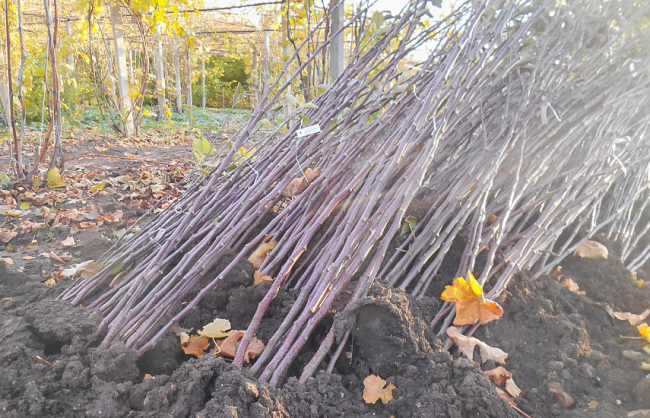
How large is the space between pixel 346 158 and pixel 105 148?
206 inches

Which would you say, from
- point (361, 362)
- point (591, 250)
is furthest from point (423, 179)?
point (591, 250)

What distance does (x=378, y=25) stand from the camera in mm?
1856

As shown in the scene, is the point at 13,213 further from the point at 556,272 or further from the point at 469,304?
the point at 556,272

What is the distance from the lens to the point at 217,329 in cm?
135

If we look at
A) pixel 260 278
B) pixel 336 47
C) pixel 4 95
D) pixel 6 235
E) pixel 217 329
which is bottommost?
pixel 6 235

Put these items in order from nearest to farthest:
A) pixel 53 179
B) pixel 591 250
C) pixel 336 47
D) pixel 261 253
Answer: pixel 261 253, pixel 591 250, pixel 53 179, pixel 336 47

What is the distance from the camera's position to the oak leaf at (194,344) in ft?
4.35

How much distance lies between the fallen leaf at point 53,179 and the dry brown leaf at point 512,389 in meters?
3.60

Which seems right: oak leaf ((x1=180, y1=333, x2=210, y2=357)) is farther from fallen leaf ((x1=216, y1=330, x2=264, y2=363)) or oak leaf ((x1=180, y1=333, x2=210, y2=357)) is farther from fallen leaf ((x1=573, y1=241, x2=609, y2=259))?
fallen leaf ((x1=573, y1=241, x2=609, y2=259))

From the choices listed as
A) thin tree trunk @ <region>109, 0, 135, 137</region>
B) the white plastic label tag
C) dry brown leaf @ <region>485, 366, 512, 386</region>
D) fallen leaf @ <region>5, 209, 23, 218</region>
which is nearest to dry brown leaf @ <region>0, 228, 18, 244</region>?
fallen leaf @ <region>5, 209, 23, 218</region>

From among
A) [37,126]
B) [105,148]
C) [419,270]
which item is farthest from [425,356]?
[37,126]

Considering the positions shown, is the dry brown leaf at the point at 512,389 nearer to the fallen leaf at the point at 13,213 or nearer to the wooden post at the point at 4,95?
the fallen leaf at the point at 13,213

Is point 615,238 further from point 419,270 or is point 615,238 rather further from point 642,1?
point 419,270

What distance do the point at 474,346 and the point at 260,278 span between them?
754 mm
